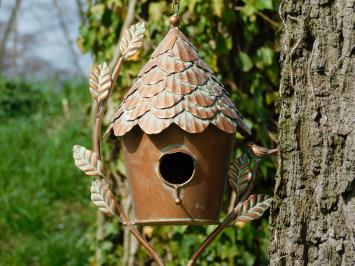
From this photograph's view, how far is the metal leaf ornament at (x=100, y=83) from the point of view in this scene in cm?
247

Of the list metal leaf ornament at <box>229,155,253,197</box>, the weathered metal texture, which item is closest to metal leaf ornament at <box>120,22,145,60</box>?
the weathered metal texture

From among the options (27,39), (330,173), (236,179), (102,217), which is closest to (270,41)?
(102,217)

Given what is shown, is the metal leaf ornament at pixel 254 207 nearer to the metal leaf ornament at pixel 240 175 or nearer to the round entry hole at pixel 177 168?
the metal leaf ornament at pixel 240 175

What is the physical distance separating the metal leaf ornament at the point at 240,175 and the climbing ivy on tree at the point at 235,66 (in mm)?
1609

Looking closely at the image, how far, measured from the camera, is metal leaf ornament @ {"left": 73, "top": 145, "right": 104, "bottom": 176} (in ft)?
7.93

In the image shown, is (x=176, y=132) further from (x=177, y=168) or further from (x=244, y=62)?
(x=244, y=62)

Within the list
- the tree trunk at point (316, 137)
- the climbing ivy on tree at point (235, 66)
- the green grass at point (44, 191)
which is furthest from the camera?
the green grass at point (44, 191)

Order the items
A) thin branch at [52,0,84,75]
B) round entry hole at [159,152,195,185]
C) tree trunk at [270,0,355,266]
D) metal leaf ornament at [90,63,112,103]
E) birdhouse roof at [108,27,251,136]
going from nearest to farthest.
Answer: tree trunk at [270,0,355,266]
birdhouse roof at [108,27,251,136]
metal leaf ornament at [90,63,112,103]
round entry hole at [159,152,195,185]
thin branch at [52,0,84,75]

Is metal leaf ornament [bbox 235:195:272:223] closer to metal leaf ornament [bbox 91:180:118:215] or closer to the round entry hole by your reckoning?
the round entry hole

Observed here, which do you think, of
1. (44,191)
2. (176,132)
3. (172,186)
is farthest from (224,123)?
(44,191)

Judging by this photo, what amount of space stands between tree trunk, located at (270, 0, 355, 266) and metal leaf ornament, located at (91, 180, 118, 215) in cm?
54

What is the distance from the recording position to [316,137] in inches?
85.2

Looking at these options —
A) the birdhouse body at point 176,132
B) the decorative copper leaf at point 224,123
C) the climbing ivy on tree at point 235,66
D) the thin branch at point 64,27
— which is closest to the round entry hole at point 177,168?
the birdhouse body at point 176,132

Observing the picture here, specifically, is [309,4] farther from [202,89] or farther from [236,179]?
[236,179]
